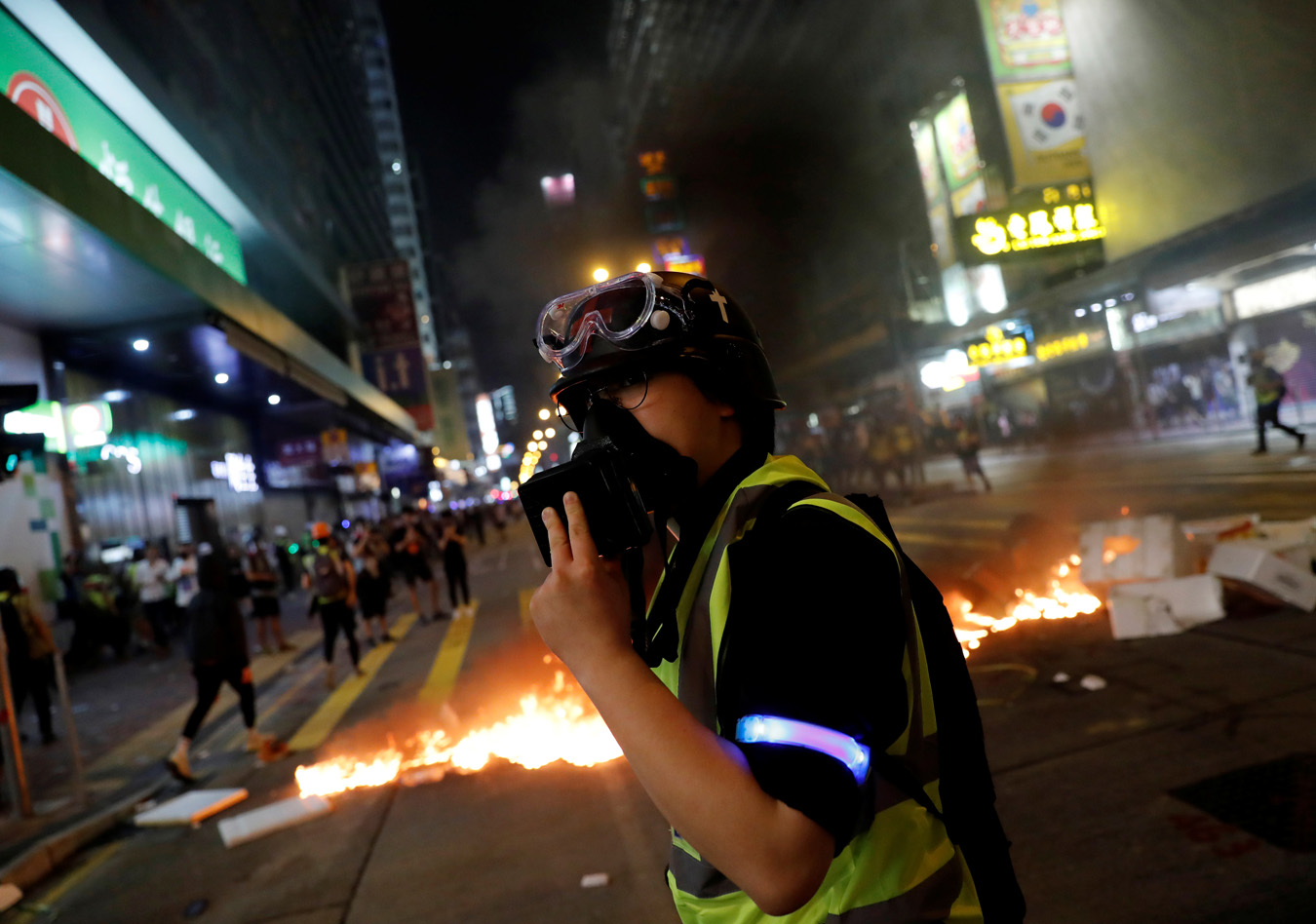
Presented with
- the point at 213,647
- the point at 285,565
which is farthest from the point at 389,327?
the point at 213,647

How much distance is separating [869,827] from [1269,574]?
6193 mm

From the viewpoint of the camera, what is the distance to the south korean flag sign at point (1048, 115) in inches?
478

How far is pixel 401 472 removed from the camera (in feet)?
153

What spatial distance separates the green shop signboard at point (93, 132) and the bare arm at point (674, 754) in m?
12.0

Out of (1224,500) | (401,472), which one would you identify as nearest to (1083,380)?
(1224,500)

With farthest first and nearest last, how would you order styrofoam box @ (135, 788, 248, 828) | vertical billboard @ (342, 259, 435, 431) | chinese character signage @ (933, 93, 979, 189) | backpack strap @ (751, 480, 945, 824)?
vertical billboard @ (342, 259, 435, 431), chinese character signage @ (933, 93, 979, 189), styrofoam box @ (135, 788, 248, 828), backpack strap @ (751, 480, 945, 824)

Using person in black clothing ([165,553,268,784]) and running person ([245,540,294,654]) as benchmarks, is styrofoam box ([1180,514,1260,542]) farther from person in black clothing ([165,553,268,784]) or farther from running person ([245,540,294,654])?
running person ([245,540,294,654])

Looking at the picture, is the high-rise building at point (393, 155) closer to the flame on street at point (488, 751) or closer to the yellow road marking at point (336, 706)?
the yellow road marking at point (336, 706)

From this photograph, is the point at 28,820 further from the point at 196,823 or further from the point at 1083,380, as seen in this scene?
the point at 1083,380

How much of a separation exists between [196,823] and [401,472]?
141 feet

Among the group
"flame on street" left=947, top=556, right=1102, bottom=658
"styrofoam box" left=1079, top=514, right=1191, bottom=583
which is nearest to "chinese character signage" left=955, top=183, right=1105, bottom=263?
"flame on street" left=947, top=556, right=1102, bottom=658

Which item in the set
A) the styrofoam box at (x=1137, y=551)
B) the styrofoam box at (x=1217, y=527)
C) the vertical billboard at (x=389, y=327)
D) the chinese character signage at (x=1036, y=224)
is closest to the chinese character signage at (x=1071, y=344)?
the chinese character signage at (x=1036, y=224)

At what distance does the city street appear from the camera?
3027mm

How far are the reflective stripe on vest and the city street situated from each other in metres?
2.29
